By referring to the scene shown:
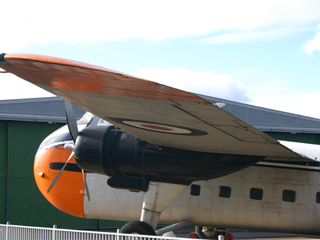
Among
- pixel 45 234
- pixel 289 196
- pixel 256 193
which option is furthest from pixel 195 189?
pixel 45 234

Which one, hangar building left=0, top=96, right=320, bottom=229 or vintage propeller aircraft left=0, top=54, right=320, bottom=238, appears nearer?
vintage propeller aircraft left=0, top=54, right=320, bottom=238

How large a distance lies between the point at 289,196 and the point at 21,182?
14.6 m

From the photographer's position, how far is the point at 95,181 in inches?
413

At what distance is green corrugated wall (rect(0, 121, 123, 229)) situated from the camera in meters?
18.4

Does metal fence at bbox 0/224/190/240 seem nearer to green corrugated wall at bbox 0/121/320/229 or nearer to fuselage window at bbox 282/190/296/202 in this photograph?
fuselage window at bbox 282/190/296/202

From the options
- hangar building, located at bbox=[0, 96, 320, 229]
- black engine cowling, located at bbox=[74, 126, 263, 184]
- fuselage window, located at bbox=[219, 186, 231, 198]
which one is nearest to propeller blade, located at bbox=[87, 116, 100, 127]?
black engine cowling, located at bbox=[74, 126, 263, 184]

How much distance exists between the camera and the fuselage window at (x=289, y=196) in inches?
355

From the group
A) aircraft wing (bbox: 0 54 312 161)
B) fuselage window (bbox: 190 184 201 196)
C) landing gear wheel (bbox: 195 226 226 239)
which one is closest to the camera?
aircraft wing (bbox: 0 54 312 161)

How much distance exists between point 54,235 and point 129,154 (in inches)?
128

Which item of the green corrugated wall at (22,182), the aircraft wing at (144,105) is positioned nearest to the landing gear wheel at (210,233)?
the aircraft wing at (144,105)

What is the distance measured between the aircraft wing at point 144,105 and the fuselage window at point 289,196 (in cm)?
142

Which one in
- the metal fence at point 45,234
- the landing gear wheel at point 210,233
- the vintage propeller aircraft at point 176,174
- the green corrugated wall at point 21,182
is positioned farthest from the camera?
the green corrugated wall at point 21,182

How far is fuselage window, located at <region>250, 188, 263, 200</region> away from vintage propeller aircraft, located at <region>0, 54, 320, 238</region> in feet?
0.08

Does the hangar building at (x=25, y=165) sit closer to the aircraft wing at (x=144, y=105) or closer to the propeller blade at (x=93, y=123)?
the propeller blade at (x=93, y=123)
